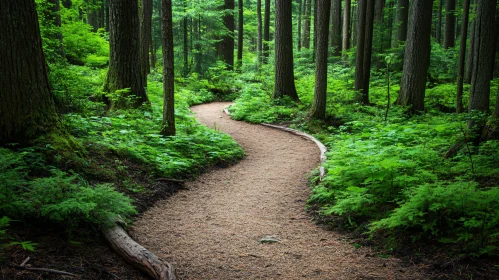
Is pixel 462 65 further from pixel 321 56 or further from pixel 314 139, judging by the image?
pixel 314 139

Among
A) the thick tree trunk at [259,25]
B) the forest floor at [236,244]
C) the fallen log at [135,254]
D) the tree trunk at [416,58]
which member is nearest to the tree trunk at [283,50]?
the tree trunk at [416,58]

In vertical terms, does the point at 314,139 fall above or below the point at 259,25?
below

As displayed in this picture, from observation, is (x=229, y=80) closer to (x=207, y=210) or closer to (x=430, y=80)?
(x=430, y=80)

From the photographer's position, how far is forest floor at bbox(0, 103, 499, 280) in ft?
12.1

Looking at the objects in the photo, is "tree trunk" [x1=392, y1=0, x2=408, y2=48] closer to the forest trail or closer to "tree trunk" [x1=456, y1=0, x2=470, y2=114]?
"tree trunk" [x1=456, y1=0, x2=470, y2=114]

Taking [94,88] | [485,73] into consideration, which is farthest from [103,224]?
[485,73]

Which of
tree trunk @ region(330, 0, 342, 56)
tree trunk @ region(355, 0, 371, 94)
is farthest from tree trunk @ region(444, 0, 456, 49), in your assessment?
tree trunk @ region(355, 0, 371, 94)

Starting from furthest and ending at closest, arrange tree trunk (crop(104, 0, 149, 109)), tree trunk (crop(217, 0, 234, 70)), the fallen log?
1. tree trunk (crop(217, 0, 234, 70))
2. tree trunk (crop(104, 0, 149, 109))
3. the fallen log

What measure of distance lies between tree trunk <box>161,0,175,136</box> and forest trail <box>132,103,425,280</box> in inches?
69.6

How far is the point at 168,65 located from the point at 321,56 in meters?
5.61

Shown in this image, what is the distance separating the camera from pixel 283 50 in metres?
15.6

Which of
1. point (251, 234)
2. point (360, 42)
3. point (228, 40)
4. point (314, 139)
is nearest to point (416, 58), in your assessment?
point (360, 42)

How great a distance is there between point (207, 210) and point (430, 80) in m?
17.4

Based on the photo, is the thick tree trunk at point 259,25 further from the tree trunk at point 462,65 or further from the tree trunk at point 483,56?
the tree trunk at point 483,56
